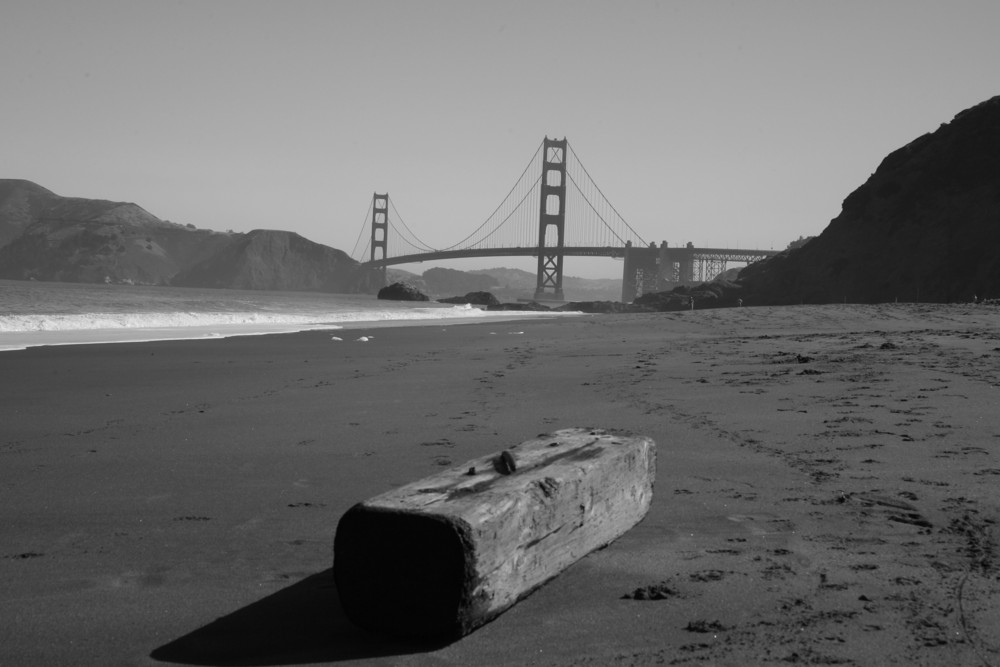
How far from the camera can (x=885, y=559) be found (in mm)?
2287

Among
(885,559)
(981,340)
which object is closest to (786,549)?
(885,559)

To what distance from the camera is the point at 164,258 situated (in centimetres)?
10200

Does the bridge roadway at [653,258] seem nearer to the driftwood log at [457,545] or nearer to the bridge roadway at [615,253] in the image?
the bridge roadway at [615,253]

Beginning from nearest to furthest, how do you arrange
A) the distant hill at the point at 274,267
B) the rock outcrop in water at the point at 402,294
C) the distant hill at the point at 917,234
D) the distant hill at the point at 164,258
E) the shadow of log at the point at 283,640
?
the shadow of log at the point at 283,640 < the distant hill at the point at 917,234 < the rock outcrop in water at the point at 402,294 < the distant hill at the point at 164,258 < the distant hill at the point at 274,267

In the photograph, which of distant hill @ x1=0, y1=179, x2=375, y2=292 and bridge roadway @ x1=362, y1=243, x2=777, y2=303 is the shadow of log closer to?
bridge roadway @ x1=362, y1=243, x2=777, y2=303

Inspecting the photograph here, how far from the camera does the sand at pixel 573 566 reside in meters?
1.83

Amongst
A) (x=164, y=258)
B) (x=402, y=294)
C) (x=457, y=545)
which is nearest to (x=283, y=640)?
(x=457, y=545)

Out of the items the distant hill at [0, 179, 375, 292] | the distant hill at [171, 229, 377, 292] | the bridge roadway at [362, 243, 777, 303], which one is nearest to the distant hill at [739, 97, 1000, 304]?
the bridge roadway at [362, 243, 777, 303]

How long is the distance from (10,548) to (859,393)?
438cm

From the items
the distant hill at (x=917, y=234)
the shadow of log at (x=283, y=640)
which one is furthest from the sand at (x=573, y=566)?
the distant hill at (x=917, y=234)

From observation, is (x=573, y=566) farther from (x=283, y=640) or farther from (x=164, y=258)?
(x=164, y=258)

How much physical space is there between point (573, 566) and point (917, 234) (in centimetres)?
3359

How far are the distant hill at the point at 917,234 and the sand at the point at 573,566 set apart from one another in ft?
85.1

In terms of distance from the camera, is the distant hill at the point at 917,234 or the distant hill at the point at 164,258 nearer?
the distant hill at the point at 917,234
